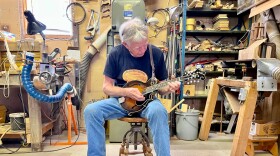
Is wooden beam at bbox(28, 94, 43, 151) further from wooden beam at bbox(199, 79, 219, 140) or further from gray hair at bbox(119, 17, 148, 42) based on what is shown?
wooden beam at bbox(199, 79, 219, 140)

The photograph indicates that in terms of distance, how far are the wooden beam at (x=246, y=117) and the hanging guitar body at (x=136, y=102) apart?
83 cm

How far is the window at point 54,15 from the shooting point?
2.92 m

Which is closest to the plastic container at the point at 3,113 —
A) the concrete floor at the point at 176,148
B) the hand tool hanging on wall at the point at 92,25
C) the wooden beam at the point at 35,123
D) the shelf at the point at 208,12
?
the concrete floor at the point at 176,148

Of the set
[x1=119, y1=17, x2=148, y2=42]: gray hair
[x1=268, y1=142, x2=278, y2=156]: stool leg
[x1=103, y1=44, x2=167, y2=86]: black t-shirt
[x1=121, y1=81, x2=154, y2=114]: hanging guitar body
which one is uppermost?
[x1=119, y1=17, x2=148, y2=42]: gray hair

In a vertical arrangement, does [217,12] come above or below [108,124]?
above

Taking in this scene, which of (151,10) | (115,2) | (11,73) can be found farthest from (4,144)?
(151,10)

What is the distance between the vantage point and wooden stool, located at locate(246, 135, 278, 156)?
1.93 meters

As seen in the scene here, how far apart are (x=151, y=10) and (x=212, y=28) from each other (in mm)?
950

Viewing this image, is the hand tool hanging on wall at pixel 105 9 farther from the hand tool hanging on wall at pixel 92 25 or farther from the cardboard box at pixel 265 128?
the cardboard box at pixel 265 128

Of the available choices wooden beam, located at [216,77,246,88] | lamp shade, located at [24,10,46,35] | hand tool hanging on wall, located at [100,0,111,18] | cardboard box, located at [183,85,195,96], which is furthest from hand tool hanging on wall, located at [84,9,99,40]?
wooden beam, located at [216,77,246,88]

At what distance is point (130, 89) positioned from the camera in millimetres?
1452

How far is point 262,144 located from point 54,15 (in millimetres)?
3148

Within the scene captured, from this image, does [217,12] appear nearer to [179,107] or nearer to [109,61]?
[179,107]

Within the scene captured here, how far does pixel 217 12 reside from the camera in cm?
288
